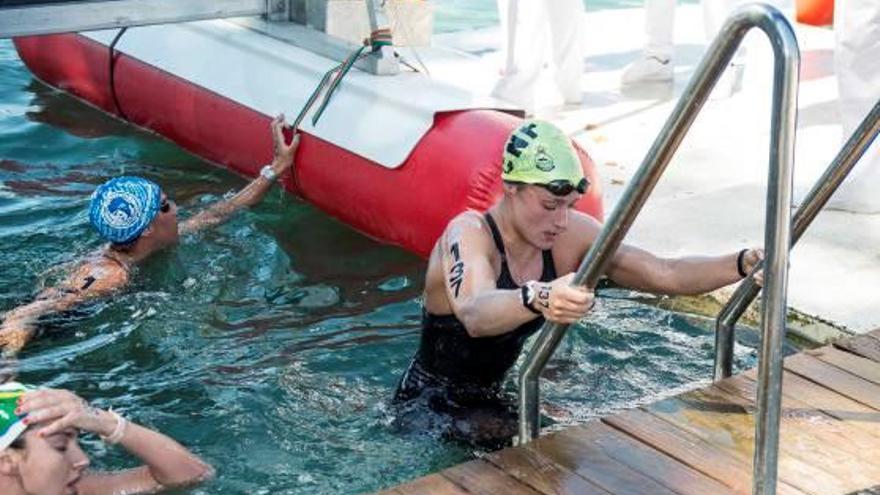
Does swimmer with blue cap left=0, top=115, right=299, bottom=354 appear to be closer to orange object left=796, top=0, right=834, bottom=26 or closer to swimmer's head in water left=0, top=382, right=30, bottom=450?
swimmer's head in water left=0, top=382, right=30, bottom=450

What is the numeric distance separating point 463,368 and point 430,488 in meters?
1.13

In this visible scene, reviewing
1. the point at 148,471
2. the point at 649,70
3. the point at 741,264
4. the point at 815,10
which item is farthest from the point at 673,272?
A: the point at 815,10

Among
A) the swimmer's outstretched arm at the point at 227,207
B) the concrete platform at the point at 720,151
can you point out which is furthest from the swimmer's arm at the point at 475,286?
the swimmer's outstretched arm at the point at 227,207

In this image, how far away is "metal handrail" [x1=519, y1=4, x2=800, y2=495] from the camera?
286 cm

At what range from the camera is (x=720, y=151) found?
320 inches

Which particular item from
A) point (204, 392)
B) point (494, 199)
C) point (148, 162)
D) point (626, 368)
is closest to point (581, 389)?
point (626, 368)

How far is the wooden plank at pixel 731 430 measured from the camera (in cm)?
374

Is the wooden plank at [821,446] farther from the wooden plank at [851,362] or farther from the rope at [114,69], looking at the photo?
the rope at [114,69]

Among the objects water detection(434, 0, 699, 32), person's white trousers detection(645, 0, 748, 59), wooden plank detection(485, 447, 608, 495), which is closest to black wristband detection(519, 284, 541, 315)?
wooden plank detection(485, 447, 608, 495)

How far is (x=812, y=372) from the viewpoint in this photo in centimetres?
446

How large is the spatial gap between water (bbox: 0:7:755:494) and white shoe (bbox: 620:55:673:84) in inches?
123

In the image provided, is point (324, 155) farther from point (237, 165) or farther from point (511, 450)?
point (511, 450)

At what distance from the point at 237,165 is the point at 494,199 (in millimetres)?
2197

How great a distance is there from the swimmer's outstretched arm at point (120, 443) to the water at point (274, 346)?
29cm
